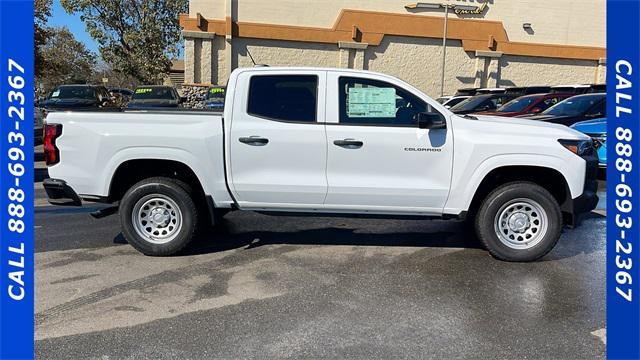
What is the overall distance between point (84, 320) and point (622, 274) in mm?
3773

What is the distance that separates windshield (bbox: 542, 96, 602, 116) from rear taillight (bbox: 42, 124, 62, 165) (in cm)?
944

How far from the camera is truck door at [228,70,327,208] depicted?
4750 millimetres

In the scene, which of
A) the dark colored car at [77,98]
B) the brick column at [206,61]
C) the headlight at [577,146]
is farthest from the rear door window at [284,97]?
the brick column at [206,61]

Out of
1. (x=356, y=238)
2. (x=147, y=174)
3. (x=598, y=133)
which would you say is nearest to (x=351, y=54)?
(x=598, y=133)

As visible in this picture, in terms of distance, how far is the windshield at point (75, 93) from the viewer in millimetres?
15609

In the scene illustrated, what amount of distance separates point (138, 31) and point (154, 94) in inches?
769

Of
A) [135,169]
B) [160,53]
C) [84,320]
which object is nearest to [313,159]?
[135,169]

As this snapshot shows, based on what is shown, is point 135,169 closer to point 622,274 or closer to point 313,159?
point 313,159

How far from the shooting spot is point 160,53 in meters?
35.4

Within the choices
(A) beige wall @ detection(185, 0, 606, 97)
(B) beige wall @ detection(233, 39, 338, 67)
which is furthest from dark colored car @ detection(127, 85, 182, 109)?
(B) beige wall @ detection(233, 39, 338, 67)

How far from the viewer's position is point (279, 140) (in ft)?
15.6

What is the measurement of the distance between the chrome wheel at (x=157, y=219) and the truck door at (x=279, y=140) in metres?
0.71

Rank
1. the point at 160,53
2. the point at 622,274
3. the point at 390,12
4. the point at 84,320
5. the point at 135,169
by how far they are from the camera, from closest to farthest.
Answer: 1. the point at 622,274
2. the point at 84,320
3. the point at 135,169
4. the point at 390,12
5. the point at 160,53

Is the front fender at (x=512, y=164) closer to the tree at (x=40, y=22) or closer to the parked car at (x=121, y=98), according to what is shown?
the parked car at (x=121, y=98)
